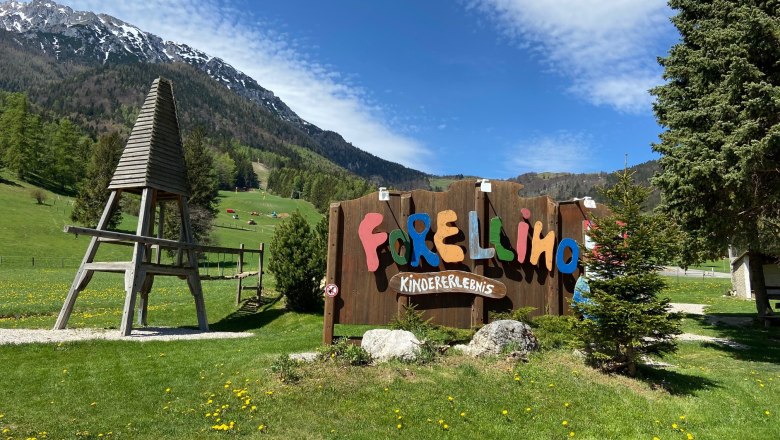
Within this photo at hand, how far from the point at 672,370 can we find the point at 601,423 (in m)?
4.47

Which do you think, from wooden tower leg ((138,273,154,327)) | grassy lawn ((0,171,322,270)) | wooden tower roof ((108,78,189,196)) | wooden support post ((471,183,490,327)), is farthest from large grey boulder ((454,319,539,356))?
grassy lawn ((0,171,322,270))

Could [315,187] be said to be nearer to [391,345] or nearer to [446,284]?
[446,284]

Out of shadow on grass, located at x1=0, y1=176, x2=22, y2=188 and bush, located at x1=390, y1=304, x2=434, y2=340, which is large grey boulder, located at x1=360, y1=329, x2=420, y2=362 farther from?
shadow on grass, located at x1=0, y1=176, x2=22, y2=188

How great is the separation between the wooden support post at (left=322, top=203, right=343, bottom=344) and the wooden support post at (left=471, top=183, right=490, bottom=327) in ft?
12.2

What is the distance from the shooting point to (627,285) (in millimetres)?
9242

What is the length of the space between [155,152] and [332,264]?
976cm

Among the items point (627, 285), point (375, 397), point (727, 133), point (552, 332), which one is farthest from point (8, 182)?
point (727, 133)

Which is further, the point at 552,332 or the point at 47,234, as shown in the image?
the point at 47,234

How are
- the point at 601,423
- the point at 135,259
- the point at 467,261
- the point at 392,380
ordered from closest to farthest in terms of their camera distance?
the point at 601,423 < the point at 392,380 < the point at 467,261 < the point at 135,259

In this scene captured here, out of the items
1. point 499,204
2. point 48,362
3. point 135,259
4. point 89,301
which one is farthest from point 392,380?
point 89,301

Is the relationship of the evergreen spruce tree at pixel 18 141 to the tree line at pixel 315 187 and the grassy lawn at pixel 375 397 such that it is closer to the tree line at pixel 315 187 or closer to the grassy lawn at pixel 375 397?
the tree line at pixel 315 187

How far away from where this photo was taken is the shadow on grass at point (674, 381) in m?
9.12

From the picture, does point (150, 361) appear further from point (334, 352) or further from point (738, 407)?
point (738, 407)

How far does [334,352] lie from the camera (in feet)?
34.1
